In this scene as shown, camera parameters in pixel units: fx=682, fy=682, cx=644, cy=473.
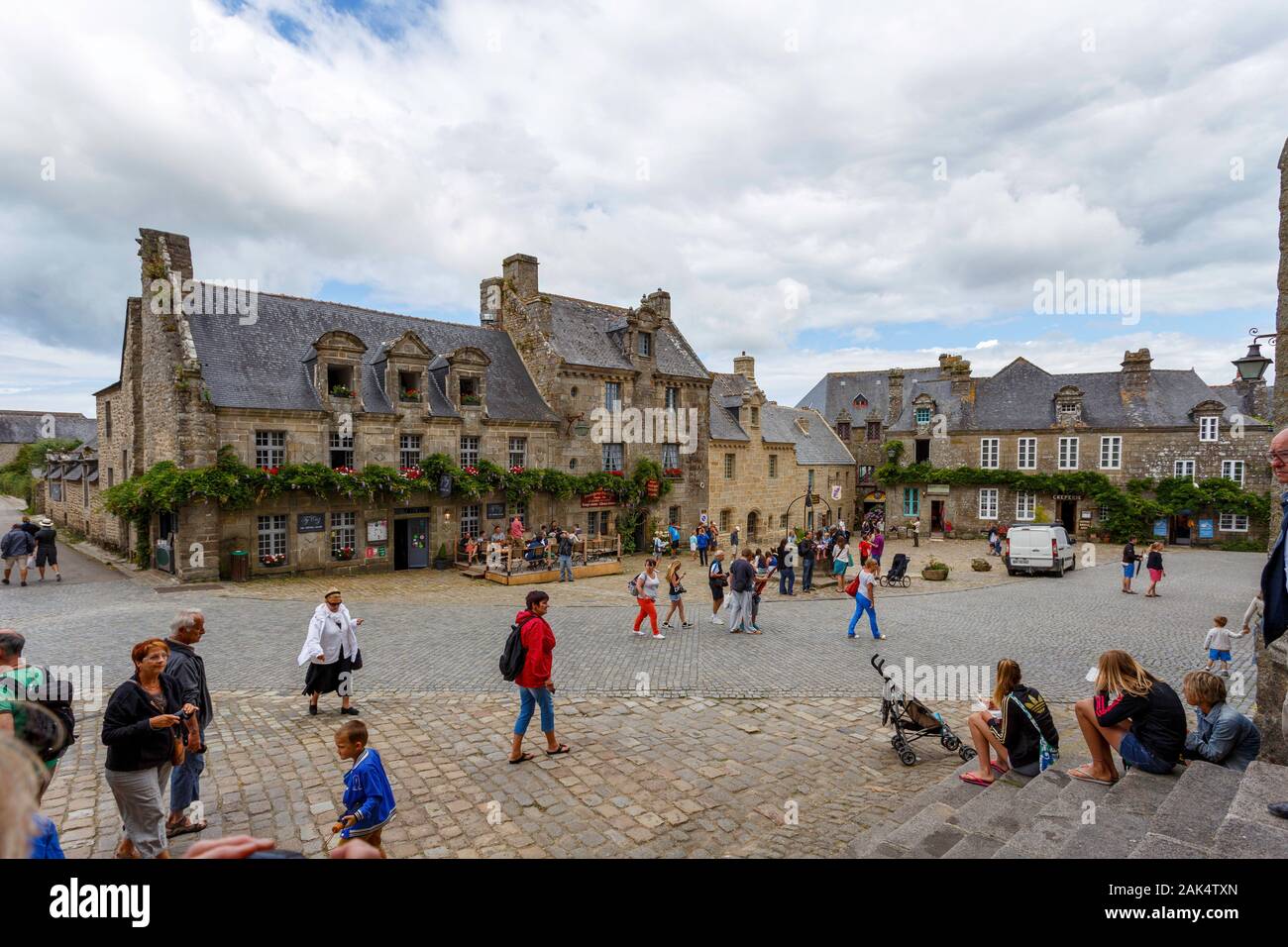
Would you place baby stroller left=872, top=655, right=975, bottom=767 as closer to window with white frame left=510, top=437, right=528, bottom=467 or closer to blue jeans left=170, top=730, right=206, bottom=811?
blue jeans left=170, top=730, right=206, bottom=811

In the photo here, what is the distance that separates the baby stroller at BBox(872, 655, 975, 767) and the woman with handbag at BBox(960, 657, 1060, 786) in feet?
2.93

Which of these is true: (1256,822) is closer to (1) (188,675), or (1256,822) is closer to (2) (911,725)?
(2) (911,725)

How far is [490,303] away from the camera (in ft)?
104

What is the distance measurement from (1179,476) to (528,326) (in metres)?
33.9

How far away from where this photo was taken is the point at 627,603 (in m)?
18.0

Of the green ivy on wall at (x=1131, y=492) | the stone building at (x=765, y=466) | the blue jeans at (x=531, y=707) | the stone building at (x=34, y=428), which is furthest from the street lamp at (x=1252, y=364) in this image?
the stone building at (x=34, y=428)

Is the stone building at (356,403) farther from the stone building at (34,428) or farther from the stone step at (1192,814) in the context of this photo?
the stone building at (34,428)

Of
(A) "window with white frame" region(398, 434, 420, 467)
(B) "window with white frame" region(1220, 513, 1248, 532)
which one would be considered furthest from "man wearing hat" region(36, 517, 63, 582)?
(B) "window with white frame" region(1220, 513, 1248, 532)

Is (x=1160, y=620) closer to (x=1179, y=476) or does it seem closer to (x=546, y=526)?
(x=546, y=526)

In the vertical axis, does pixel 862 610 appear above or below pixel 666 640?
above

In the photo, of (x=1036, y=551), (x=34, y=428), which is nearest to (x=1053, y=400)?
(x=1036, y=551)

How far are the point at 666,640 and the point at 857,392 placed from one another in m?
41.4

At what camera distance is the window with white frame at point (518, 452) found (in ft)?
89.4

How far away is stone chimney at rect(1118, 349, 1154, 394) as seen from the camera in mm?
37094
